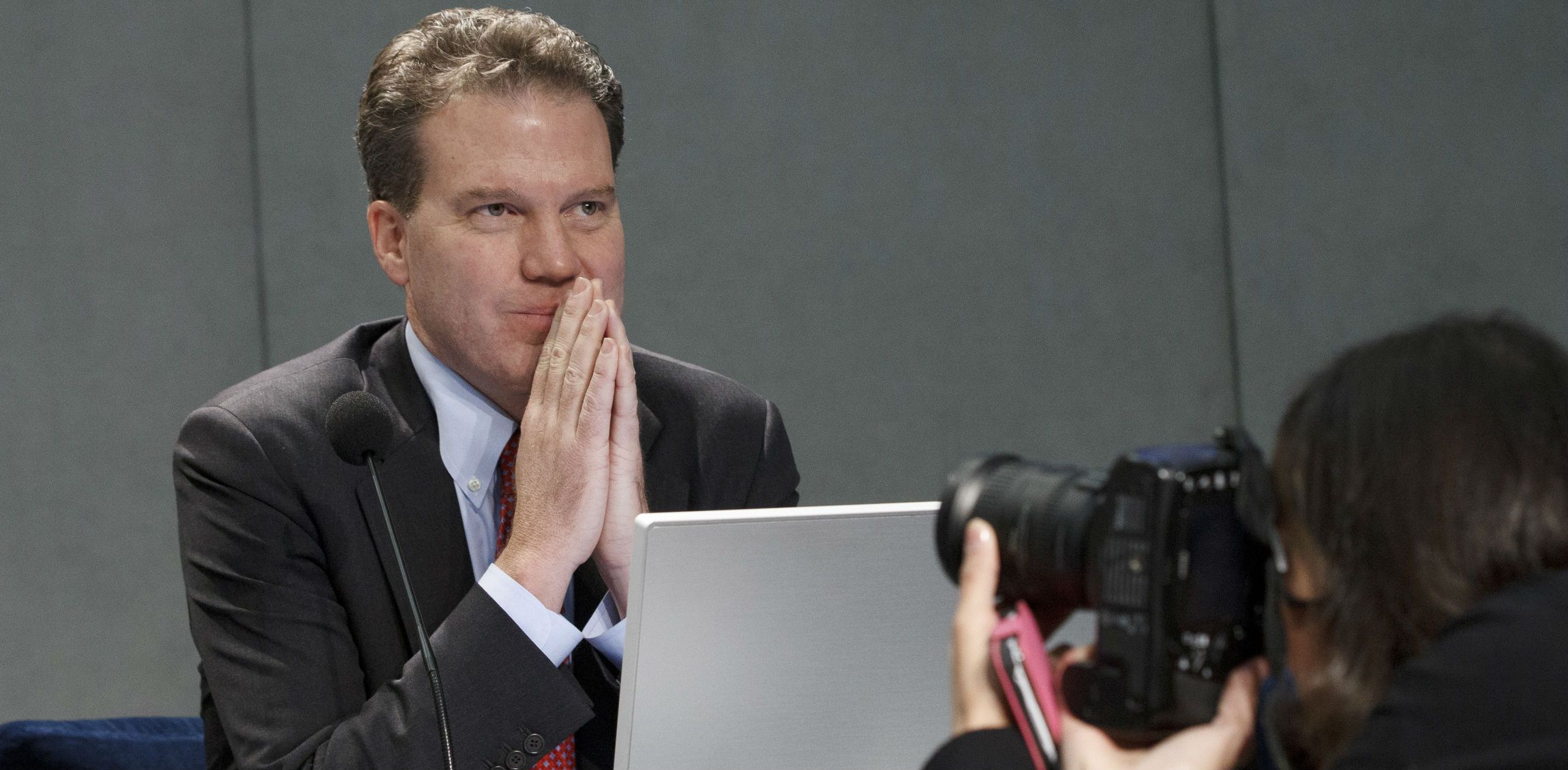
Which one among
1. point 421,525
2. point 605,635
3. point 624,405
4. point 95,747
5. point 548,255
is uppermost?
point 548,255

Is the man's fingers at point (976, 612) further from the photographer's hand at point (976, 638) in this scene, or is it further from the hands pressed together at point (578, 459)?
the hands pressed together at point (578, 459)

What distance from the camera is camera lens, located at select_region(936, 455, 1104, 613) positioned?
3.15 ft

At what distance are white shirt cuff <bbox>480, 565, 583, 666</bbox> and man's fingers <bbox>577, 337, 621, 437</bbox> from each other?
6.8 inches

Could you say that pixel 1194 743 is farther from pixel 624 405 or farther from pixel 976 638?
pixel 624 405

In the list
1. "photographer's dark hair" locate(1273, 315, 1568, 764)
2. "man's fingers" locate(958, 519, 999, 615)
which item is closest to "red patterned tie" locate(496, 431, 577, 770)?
"man's fingers" locate(958, 519, 999, 615)

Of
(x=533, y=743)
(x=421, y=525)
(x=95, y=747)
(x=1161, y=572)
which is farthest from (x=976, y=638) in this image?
(x=95, y=747)

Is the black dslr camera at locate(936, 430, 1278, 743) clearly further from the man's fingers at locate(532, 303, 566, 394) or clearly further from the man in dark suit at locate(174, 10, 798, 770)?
the man's fingers at locate(532, 303, 566, 394)

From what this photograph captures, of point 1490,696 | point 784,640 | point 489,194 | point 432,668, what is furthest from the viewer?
point 489,194

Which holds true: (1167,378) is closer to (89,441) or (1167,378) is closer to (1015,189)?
(1015,189)

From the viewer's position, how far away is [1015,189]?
9.80ft

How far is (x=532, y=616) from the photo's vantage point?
145 centimetres

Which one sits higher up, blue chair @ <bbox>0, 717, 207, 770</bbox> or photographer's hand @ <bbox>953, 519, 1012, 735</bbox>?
photographer's hand @ <bbox>953, 519, 1012, 735</bbox>

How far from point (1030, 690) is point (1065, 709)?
0.10 feet

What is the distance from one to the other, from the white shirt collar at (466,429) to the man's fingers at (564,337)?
123 millimetres
